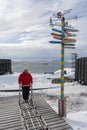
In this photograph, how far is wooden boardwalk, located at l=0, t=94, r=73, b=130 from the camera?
730 centimetres

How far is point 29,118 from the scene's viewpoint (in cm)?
789

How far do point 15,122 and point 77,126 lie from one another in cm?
229

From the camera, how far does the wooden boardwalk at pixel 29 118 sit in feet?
24.0

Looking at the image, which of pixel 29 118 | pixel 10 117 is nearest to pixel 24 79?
pixel 10 117

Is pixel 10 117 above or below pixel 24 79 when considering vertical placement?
below

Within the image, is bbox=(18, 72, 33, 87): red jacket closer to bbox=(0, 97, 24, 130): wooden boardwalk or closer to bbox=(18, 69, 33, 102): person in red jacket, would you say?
bbox=(18, 69, 33, 102): person in red jacket

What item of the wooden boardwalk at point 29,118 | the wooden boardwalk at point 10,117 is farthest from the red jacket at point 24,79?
the wooden boardwalk at point 10,117

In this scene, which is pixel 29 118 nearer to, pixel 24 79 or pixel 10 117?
pixel 10 117

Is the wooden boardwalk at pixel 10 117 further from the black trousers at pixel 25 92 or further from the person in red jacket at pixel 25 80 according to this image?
the person in red jacket at pixel 25 80

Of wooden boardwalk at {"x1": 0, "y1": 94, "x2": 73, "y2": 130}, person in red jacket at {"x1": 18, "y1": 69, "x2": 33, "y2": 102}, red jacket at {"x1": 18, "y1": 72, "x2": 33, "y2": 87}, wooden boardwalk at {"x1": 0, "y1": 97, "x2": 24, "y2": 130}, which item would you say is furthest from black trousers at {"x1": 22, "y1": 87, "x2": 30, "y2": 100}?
wooden boardwalk at {"x1": 0, "y1": 97, "x2": 24, "y2": 130}

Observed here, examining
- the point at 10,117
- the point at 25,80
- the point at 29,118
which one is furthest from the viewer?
the point at 25,80

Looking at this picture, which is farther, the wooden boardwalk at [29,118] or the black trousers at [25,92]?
the black trousers at [25,92]

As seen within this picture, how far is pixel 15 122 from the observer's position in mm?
7859

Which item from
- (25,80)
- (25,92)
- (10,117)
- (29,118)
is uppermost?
(25,80)
